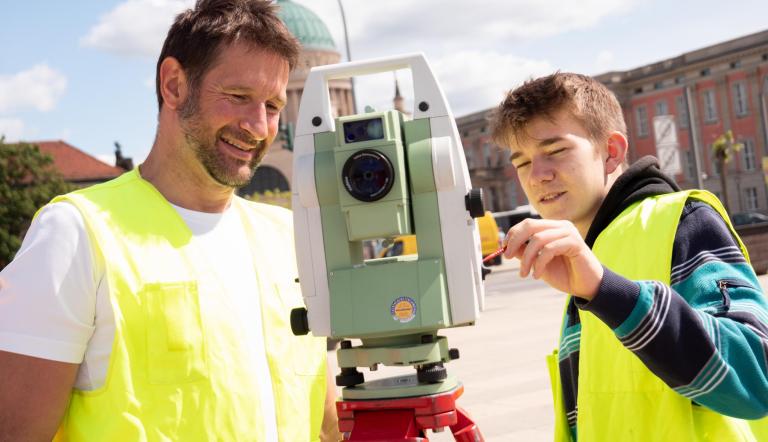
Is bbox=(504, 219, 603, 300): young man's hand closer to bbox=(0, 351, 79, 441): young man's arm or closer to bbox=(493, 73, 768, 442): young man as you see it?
bbox=(493, 73, 768, 442): young man

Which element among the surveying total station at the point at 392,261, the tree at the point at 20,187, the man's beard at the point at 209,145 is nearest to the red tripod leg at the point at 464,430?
the surveying total station at the point at 392,261

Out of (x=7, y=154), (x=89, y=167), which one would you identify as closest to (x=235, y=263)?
(x=7, y=154)

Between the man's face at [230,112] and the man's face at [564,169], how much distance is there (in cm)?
70

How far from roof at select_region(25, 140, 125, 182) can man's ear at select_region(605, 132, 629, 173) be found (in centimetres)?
6602

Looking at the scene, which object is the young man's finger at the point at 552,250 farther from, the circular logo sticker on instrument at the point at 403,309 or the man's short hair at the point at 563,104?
the man's short hair at the point at 563,104

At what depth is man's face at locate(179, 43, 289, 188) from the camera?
2.20 m

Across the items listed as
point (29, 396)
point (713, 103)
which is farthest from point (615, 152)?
point (713, 103)

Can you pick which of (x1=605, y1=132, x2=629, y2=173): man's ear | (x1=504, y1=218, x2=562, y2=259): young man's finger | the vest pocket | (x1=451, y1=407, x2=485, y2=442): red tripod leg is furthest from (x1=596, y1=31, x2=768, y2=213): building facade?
(x1=504, y1=218, x2=562, y2=259): young man's finger

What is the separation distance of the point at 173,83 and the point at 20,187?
172ft

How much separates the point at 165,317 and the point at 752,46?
5479 cm

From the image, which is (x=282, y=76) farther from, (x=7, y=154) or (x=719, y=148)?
(x=7, y=154)

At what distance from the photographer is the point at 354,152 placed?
77.0 inches

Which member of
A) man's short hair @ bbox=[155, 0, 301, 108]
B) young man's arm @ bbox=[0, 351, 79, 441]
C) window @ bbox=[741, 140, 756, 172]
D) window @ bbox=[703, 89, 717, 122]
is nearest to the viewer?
young man's arm @ bbox=[0, 351, 79, 441]

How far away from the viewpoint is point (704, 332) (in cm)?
151
